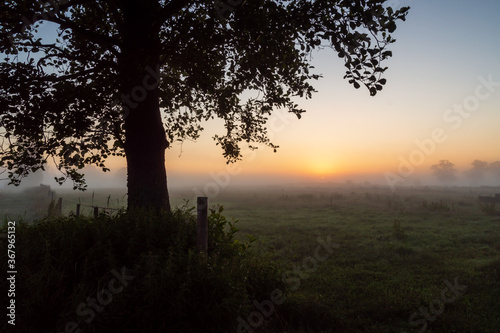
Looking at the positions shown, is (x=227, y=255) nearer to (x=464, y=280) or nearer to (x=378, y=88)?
(x=378, y=88)

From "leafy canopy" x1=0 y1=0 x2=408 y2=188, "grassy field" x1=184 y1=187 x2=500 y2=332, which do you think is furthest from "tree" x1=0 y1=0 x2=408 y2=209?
"grassy field" x1=184 y1=187 x2=500 y2=332

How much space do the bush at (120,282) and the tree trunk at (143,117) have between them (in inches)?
76.4

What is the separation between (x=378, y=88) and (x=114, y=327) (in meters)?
6.75

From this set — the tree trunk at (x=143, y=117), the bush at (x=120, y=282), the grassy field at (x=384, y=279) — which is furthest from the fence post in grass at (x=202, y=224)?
the tree trunk at (x=143, y=117)

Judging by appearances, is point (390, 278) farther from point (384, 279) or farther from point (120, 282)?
point (120, 282)

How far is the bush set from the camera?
4.53 meters

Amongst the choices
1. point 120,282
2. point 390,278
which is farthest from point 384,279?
point 120,282

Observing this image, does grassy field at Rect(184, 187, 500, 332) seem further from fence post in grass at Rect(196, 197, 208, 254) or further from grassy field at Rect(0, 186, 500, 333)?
fence post in grass at Rect(196, 197, 208, 254)

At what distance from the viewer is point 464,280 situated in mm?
9742

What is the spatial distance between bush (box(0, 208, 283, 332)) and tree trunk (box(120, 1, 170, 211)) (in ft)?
6.37

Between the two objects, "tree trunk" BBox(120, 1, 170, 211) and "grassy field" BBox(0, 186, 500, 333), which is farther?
"tree trunk" BBox(120, 1, 170, 211)

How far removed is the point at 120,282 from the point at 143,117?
196 inches

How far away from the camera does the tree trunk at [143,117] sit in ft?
26.7

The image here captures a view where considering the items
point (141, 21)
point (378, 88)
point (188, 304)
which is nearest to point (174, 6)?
point (141, 21)
